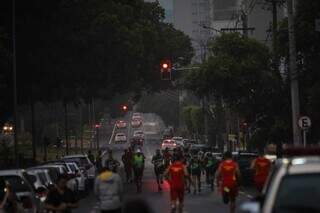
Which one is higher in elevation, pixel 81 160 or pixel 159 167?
pixel 81 160

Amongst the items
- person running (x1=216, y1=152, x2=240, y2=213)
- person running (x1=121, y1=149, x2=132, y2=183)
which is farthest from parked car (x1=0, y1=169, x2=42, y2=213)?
person running (x1=121, y1=149, x2=132, y2=183)

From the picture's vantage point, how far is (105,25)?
179ft

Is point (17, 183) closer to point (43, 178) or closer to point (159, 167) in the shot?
point (43, 178)

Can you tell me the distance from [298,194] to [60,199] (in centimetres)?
836

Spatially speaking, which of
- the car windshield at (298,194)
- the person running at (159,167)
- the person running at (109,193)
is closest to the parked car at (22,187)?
the person running at (109,193)

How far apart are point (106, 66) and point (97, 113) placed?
3286 inches

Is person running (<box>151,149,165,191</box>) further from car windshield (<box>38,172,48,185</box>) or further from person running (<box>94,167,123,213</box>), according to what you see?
person running (<box>94,167,123,213</box>)

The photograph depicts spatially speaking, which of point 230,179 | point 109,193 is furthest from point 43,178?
point 109,193

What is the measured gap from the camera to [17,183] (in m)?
21.5

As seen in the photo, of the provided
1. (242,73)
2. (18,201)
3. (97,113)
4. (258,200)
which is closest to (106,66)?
(242,73)

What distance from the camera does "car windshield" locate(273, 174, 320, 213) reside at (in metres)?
9.18

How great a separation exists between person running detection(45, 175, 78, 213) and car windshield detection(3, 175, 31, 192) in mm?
3969

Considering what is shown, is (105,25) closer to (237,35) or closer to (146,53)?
(237,35)

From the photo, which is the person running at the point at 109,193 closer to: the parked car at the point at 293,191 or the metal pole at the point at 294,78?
the parked car at the point at 293,191
